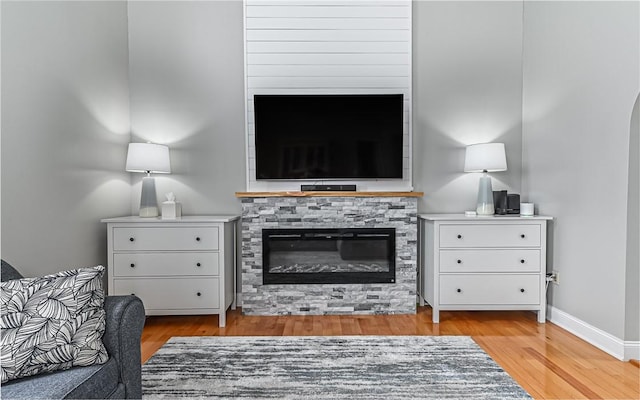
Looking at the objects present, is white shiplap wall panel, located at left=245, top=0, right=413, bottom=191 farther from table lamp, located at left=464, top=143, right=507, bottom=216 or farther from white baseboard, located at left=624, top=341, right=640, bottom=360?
white baseboard, located at left=624, top=341, right=640, bottom=360

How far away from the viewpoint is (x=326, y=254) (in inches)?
135

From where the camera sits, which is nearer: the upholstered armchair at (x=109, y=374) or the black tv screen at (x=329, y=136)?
the upholstered armchair at (x=109, y=374)

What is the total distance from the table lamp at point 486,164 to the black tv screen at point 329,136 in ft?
1.92

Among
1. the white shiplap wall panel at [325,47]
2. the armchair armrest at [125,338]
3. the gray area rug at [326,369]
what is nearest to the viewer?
the armchair armrest at [125,338]

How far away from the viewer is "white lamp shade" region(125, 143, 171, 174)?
3260 millimetres

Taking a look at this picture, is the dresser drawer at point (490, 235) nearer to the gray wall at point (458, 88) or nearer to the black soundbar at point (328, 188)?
the gray wall at point (458, 88)

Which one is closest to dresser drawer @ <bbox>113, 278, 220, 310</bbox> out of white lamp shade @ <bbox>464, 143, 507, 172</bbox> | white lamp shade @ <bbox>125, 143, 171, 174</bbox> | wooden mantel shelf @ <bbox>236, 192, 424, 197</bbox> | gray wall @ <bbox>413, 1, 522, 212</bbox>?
wooden mantel shelf @ <bbox>236, 192, 424, 197</bbox>

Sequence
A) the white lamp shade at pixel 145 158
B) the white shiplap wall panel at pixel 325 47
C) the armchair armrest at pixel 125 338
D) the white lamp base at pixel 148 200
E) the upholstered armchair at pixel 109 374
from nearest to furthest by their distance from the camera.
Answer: the upholstered armchair at pixel 109 374 < the armchair armrest at pixel 125 338 < the white lamp shade at pixel 145 158 < the white lamp base at pixel 148 200 < the white shiplap wall panel at pixel 325 47

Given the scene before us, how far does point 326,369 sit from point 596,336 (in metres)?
1.76

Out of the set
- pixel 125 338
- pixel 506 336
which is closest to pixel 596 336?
pixel 506 336

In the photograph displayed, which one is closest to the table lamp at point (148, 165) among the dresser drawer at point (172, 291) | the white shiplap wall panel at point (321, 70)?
the dresser drawer at point (172, 291)

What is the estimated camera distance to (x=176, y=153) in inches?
144

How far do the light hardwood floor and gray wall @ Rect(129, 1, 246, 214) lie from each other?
111cm

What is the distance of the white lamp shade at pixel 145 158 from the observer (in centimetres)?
326
